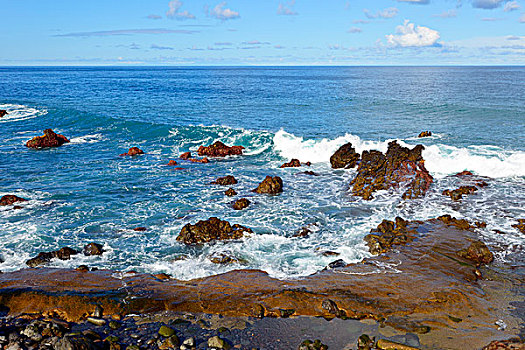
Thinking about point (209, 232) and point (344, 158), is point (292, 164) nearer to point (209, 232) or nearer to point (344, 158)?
point (344, 158)

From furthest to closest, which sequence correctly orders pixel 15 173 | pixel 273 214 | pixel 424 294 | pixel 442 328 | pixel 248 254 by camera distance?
pixel 15 173, pixel 273 214, pixel 248 254, pixel 424 294, pixel 442 328

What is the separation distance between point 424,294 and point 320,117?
38307 mm

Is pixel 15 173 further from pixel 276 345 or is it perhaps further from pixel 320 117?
pixel 320 117

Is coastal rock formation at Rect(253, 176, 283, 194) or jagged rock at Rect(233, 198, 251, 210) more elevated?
coastal rock formation at Rect(253, 176, 283, 194)

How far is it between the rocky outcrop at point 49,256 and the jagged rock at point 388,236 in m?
12.1

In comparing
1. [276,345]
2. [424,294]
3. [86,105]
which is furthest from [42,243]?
[86,105]

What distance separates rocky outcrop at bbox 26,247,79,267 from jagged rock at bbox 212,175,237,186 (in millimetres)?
10618

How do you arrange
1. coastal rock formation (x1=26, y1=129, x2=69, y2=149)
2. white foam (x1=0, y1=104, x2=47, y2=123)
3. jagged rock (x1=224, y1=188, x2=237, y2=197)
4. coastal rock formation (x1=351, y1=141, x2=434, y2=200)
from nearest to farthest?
jagged rock (x1=224, y1=188, x2=237, y2=197)
coastal rock formation (x1=351, y1=141, x2=434, y2=200)
coastal rock formation (x1=26, y1=129, x2=69, y2=149)
white foam (x1=0, y1=104, x2=47, y2=123)

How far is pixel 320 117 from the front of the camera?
161 feet

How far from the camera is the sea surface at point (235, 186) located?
Result: 631 inches

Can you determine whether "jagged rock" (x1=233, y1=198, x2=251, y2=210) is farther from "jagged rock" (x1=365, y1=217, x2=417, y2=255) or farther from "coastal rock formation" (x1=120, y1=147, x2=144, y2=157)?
"coastal rock formation" (x1=120, y1=147, x2=144, y2=157)

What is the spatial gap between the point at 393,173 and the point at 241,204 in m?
10.6

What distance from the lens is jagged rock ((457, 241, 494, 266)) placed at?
1462cm

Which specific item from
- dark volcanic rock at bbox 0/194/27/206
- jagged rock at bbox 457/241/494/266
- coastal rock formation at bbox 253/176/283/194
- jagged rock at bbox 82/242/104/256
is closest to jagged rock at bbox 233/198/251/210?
coastal rock formation at bbox 253/176/283/194
